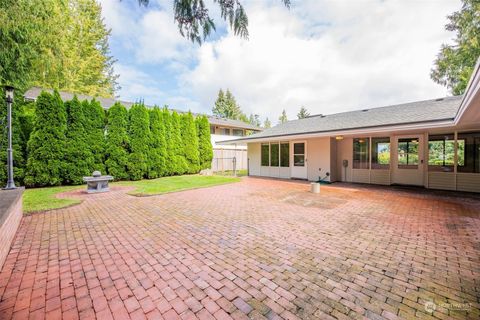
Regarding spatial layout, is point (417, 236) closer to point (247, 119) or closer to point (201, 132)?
point (201, 132)

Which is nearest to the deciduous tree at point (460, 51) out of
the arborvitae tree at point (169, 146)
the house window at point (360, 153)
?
the house window at point (360, 153)

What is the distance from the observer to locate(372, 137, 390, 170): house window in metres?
9.38

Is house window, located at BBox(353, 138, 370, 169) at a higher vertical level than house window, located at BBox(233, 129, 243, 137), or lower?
lower

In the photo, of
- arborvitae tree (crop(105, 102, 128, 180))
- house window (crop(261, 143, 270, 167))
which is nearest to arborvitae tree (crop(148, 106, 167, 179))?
arborvitae tree (crop(105, 102, 128, 180))

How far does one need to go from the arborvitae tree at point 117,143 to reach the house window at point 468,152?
1503cm

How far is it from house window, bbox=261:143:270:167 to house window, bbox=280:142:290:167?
1.03m

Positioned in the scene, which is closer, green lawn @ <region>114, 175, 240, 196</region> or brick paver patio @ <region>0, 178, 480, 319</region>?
brick paver patio @ <region>0, 178, 480, 319</region>

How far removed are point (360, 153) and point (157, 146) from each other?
37.0 feet

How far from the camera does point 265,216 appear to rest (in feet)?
16.2

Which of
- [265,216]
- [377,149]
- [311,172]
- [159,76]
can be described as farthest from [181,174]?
[377,149]

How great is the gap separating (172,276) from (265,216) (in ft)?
9.47

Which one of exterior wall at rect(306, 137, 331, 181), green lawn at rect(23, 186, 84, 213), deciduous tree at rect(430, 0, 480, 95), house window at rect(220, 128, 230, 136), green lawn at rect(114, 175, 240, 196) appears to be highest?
deciduous tree at rect(430, 0, 480, 95)

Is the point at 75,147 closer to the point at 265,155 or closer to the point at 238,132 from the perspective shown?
the point at 265,155

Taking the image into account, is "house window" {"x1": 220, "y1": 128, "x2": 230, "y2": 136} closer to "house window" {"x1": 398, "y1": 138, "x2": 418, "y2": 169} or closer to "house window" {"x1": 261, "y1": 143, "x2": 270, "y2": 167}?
"house window" {"x1": 261, "y1": 143, "x2": 270, "y2": 167}
